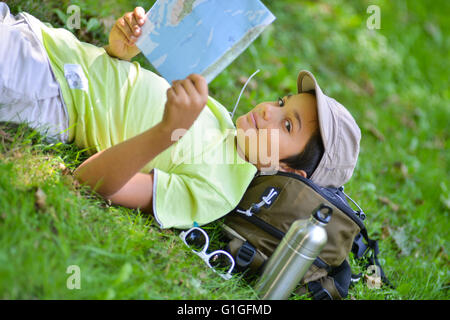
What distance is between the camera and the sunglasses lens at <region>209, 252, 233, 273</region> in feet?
7.60

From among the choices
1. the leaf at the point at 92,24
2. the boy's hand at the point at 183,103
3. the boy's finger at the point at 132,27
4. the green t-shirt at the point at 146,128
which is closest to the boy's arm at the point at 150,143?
the boy's hand at the point at 183,103

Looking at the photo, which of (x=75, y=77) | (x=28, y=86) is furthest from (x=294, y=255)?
(x=28, y=86)

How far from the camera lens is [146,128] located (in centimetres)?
238

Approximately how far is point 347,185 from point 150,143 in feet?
6.61

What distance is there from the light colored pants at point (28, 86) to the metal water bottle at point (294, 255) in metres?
1.27

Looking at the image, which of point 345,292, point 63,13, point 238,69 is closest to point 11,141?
point 63,13

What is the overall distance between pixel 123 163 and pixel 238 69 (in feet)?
8.18

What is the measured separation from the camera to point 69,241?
1790 mm

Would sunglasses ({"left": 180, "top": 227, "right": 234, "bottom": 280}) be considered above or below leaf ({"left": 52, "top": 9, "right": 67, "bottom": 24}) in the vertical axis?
below

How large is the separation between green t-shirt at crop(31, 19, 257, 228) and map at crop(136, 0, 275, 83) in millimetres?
207

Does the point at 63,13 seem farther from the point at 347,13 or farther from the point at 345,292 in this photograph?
the point at 347,13

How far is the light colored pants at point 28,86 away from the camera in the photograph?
217cm

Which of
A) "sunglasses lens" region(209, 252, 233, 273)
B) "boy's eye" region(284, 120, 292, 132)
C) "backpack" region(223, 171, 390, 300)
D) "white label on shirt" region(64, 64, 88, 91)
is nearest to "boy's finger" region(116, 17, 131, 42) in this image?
"white label on shirt" region(64, 64, 88, 91)

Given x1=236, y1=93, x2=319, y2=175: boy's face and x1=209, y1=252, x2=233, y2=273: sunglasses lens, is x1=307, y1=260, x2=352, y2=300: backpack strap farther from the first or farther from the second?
x1=236, y1=93, x2=319, y2=175: boy's face
